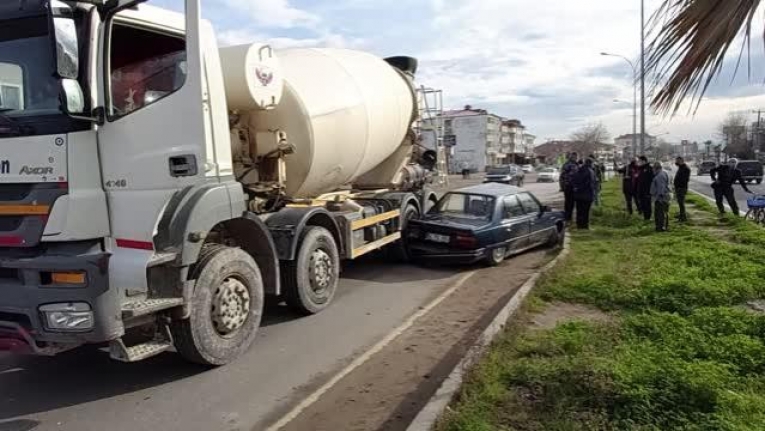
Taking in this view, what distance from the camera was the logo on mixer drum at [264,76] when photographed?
6273 millimetres

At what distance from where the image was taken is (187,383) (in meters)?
5.07

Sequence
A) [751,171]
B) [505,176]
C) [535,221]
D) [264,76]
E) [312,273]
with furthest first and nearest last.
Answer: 1. [505,176]
2. [751,171]
3. [535,221]
4. [312,273]
5. [264,76]

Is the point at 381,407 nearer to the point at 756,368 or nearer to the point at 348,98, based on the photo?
the point at 756,368

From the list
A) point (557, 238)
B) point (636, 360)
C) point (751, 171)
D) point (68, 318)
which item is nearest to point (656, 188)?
point (557, 238)

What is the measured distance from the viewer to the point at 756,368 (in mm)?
4574

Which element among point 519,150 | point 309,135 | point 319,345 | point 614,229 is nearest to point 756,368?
point 319,345

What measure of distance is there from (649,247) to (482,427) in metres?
7.99

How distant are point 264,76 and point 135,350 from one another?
3135 millimetres

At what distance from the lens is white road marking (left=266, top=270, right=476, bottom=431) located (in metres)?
4.36

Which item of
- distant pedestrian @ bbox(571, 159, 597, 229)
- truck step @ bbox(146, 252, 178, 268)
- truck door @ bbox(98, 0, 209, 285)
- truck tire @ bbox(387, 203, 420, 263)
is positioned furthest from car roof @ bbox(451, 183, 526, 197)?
truck step @ bbox(146, 252, 178, 268)

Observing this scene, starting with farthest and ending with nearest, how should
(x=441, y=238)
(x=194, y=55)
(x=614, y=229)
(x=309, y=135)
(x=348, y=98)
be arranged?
(x=614, y=229), (x=441, y=238), (x=348, y=98), (x=309, y=135), (x=194, y=55)

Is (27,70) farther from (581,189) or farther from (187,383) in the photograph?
(581,189)

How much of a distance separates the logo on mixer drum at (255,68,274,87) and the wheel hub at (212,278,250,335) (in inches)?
85.8

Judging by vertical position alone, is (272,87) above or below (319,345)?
above
